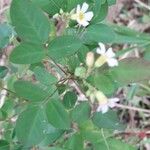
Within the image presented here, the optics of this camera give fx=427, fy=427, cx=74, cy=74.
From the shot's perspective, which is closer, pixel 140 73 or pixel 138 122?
pixel 140 73

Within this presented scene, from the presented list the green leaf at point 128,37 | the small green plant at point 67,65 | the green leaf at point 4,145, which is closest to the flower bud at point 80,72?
the small green plant at point 67,65

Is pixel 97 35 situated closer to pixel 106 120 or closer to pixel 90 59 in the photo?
pixel 90 59

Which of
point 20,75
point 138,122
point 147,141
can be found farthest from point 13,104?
point 138,122

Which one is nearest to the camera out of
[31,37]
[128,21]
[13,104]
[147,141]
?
[31,37]


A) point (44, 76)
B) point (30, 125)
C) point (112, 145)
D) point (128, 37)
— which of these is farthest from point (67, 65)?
point (128, 37)

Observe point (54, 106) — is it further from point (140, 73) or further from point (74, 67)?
point (140, 73)

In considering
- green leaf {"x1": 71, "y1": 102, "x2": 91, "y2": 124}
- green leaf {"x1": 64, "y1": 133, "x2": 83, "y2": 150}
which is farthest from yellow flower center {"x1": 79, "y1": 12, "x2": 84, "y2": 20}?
green leaf {"x1": 64, "y1": 133, "x2": 83, "y2": 150}
